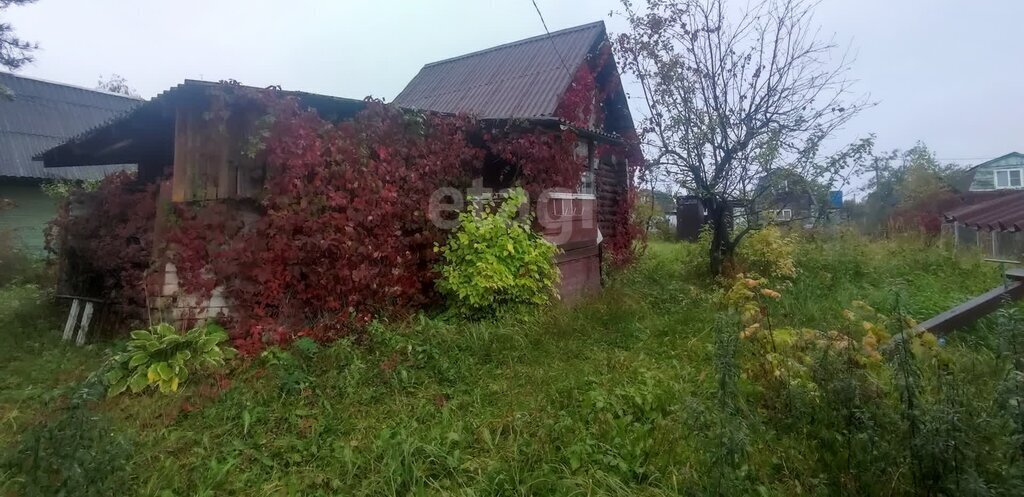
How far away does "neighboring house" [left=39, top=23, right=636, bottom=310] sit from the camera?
15.8 feet

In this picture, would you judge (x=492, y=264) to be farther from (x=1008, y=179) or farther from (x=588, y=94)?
(x=1008, y=179)

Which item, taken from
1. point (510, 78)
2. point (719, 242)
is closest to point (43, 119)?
point (510, 78)

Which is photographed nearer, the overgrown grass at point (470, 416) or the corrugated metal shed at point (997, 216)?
the overgrown grass at point (470, 416)

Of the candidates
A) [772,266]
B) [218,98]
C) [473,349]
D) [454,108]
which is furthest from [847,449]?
[454,108]

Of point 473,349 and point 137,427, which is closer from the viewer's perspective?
point 137,427

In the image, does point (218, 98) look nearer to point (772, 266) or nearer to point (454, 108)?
point (454, 108)

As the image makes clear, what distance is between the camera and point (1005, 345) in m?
2.12

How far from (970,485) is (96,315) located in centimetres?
745

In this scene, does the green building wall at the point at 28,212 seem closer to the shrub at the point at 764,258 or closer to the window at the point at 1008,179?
the shrub at the point at 764,258

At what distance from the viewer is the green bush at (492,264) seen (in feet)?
17.3

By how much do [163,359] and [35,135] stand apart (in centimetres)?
1434

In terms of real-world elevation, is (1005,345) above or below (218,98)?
below

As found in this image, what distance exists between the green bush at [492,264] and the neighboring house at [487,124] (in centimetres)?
84


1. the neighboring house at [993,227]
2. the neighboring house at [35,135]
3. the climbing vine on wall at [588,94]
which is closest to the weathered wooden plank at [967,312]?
the climbing vine on wall at [588,94]
